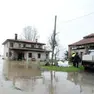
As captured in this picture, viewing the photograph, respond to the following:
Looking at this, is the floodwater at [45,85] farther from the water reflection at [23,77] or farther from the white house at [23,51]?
the white house at [23,51]

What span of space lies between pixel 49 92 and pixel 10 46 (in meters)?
54.5

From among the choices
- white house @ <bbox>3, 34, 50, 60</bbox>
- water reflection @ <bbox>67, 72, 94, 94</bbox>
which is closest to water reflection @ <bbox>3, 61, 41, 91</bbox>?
water reflection @ <bbox>67, 72, 94, 94</bbox>

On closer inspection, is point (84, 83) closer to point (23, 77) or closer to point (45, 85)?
point (45, 85)

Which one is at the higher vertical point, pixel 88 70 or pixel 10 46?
pixel 10 46

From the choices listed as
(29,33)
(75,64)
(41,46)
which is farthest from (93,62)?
(29,33)

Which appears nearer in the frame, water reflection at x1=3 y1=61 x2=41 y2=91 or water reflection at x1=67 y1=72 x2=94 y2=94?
water reflection at x1=67 y1=72 x2=94 y2=94

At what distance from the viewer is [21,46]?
65750 mm

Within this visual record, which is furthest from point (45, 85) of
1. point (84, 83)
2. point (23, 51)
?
point (23, 51)

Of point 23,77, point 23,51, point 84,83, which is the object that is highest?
point 23,51

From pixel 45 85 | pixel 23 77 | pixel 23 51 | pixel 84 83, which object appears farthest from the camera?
pixel 23 51

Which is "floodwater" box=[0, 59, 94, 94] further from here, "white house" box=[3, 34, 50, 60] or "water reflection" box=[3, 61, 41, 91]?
"white house" box=[3, 34, 50, 60]

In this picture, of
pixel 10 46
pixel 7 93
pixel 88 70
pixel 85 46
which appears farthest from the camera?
pixel 10 46

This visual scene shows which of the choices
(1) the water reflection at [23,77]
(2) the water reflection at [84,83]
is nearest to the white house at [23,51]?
(1) the water reflection at [23,77]

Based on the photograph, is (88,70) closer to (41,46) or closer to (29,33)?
(41,46)
